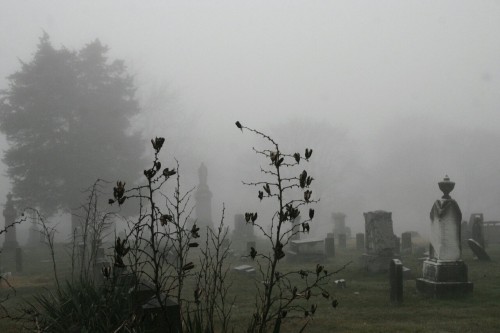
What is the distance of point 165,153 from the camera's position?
4484 cm

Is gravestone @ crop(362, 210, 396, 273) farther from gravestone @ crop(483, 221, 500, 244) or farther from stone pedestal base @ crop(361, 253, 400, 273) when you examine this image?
gravestone @ crop(483, 221, 500, 244)

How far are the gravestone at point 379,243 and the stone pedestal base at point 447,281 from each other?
12.6 ft

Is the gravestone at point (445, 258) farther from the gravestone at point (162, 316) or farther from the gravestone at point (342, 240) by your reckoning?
the gravestone at point (342, 240)

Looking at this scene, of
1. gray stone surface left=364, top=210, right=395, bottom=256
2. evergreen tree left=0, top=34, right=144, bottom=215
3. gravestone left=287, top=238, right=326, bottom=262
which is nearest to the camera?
gray stone surface left=364, top=210, right=395, bottom=256

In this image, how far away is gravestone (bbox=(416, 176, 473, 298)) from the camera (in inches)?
393

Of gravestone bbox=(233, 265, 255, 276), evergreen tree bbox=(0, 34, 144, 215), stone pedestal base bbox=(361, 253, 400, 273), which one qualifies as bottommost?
gravestone bbox=(233, 265, 255, 276)

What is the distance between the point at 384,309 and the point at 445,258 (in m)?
2.18

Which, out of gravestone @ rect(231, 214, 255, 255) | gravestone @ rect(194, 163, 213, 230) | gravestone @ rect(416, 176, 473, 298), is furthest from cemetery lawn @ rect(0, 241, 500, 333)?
gravestone @ rect(194, 163, 213, 230)

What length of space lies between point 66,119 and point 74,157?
3.81 metres

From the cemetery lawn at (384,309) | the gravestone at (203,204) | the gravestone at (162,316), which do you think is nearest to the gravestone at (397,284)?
the cemetery lawn at (384,309)

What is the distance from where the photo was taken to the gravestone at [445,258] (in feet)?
32.7

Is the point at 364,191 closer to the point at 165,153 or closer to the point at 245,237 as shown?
the point at 165,153

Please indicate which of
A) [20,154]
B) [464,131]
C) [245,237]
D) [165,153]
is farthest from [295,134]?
[464,131]

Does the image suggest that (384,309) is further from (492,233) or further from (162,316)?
(492,233)
